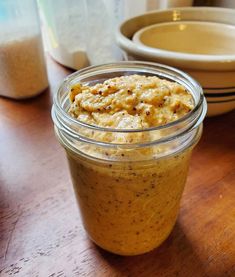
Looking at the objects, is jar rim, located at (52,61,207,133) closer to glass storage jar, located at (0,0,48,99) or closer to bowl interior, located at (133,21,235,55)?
bowl interior, located at (133,21,235,55)

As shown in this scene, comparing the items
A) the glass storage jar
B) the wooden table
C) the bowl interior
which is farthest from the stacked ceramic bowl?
the glass storage jar

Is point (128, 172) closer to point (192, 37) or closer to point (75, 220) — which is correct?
point (75, 220)

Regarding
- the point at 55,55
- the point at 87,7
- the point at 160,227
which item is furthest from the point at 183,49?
the point at 160,227

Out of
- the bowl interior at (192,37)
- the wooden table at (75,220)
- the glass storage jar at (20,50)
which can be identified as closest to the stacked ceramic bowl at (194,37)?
the bowl interior at (192,37)

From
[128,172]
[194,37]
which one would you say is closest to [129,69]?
[128,172]

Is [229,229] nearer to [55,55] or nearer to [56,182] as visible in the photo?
[56,182]
